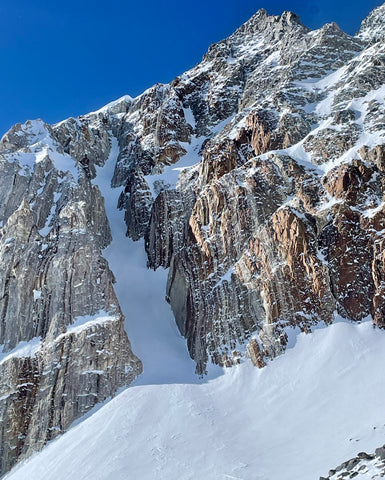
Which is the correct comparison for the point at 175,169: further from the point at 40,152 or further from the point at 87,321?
the point at 87,321

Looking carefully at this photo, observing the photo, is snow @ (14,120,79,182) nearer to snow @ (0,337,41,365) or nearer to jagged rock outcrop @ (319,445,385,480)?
snow @ (0,337,41,365)

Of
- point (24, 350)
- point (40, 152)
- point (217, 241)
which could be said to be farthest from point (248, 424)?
point (40, 152)

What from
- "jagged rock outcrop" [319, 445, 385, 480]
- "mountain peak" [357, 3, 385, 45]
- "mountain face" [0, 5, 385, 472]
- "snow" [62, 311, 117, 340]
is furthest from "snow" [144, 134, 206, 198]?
"jagged rock outcrop" [319, 445, 385, 480]

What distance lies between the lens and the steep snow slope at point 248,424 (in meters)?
32.4

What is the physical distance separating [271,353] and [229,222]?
17291mm

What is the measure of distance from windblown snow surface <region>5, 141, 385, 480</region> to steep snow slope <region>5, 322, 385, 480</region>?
8cm

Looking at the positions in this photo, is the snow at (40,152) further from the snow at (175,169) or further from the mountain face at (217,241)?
the snow at (175,169)

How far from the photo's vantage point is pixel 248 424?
3794 cm

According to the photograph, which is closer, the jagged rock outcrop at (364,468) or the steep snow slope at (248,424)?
the jagged rock outcrop at (364,468)

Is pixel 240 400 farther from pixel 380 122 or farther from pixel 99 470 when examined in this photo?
pixel 380 122

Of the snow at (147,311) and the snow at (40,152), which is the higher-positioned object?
the snow at (40,152)

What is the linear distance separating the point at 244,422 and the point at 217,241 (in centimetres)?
2235

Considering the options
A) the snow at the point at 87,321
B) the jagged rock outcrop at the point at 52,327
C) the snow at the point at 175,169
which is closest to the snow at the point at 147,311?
the snow at the point at 175,169

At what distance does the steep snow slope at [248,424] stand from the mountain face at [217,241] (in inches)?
81.3
